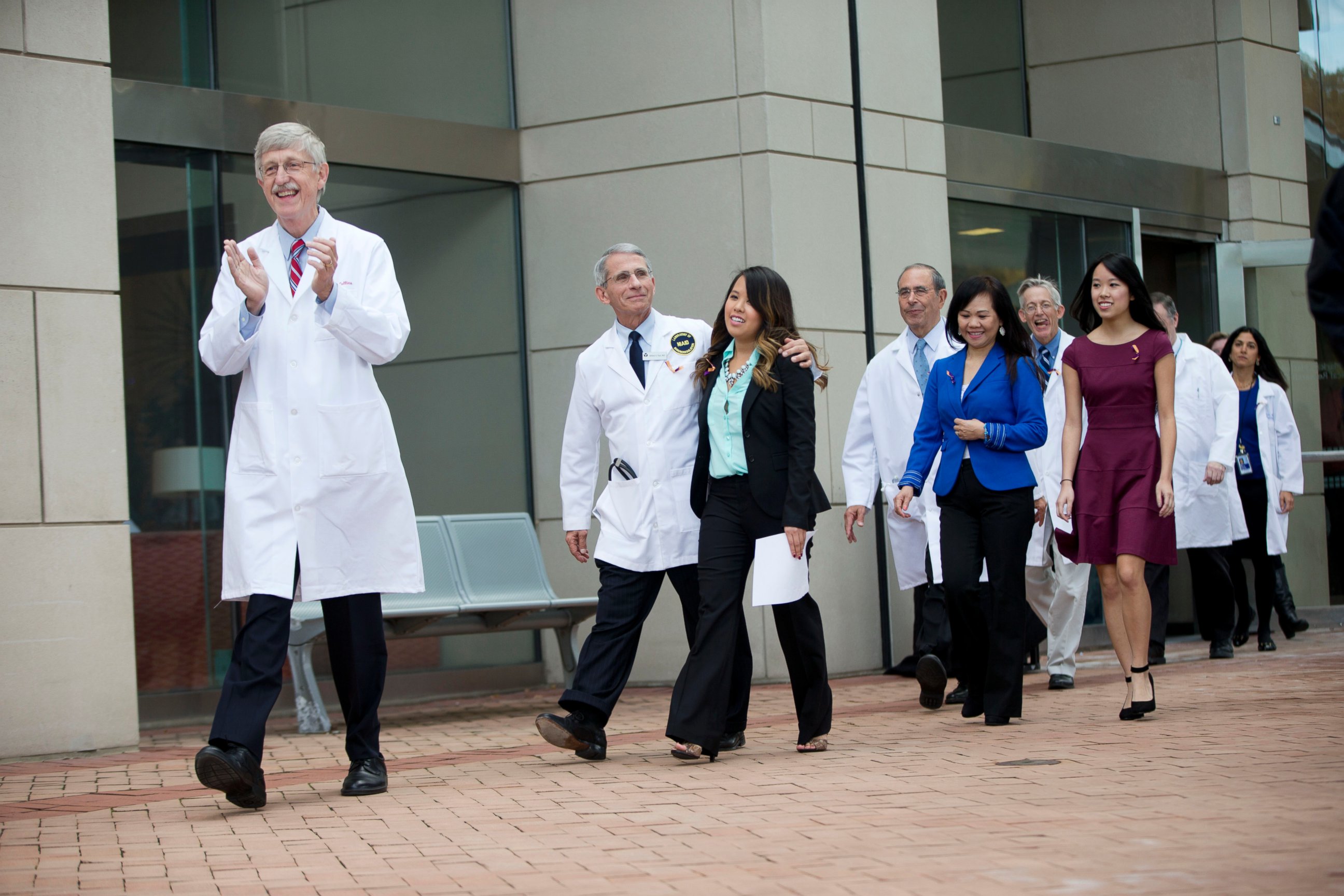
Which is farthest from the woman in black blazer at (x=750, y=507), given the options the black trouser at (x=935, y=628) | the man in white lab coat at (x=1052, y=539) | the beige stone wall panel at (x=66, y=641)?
the beige stone wall panel at (x=66, y=641)

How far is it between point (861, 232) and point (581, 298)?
1928 millimetres

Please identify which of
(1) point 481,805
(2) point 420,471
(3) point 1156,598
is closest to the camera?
(1) point 481,805

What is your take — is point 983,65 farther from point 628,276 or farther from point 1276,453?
point 628,276

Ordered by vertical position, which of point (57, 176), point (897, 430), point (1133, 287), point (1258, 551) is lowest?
point (1258, 551)

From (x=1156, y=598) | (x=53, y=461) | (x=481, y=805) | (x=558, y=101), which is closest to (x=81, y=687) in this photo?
(x=53, y=461)

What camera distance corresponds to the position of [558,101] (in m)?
11.3

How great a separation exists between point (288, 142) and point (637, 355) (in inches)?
71.0

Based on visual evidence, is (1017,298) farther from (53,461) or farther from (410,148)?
(53,461)

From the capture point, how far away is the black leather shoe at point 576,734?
671 cm

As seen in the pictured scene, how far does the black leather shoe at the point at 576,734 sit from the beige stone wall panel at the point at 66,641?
254cm

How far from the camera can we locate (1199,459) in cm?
1102

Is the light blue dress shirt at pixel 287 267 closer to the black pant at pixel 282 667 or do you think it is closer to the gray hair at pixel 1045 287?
the black pant at pixel 282 667

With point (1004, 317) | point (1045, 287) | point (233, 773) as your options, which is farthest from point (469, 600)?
point (233, 773)

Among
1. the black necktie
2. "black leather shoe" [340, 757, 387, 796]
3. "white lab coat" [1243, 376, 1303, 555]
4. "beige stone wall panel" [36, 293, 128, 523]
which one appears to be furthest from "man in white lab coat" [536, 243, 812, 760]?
"white lab coat" [1243, 376, 1303, 555]
